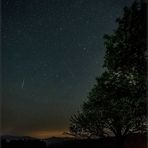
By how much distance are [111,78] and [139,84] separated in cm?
243

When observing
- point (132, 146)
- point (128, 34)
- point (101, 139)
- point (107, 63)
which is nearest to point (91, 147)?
point (101, 139)

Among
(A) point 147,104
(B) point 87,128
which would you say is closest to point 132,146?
(B) point 87,128

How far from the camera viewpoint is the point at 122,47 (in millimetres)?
20203

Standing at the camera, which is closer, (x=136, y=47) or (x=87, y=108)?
(x=136, y=47)

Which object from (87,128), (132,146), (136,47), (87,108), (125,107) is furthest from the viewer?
(132,146)

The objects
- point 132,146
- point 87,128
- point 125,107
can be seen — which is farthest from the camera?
point 132,146

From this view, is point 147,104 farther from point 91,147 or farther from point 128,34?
point 91,147

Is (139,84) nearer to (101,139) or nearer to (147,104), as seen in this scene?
(147,104)

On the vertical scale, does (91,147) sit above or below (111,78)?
below

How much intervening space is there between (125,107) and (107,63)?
358 centimetres

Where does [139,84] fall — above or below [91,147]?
above

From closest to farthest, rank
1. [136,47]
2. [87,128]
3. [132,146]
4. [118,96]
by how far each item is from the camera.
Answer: [136,47] < [118,96] < [87,128] < [132,146]

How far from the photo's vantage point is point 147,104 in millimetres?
20375

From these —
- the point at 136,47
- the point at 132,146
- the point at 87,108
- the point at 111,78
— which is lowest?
the point at 132,146
